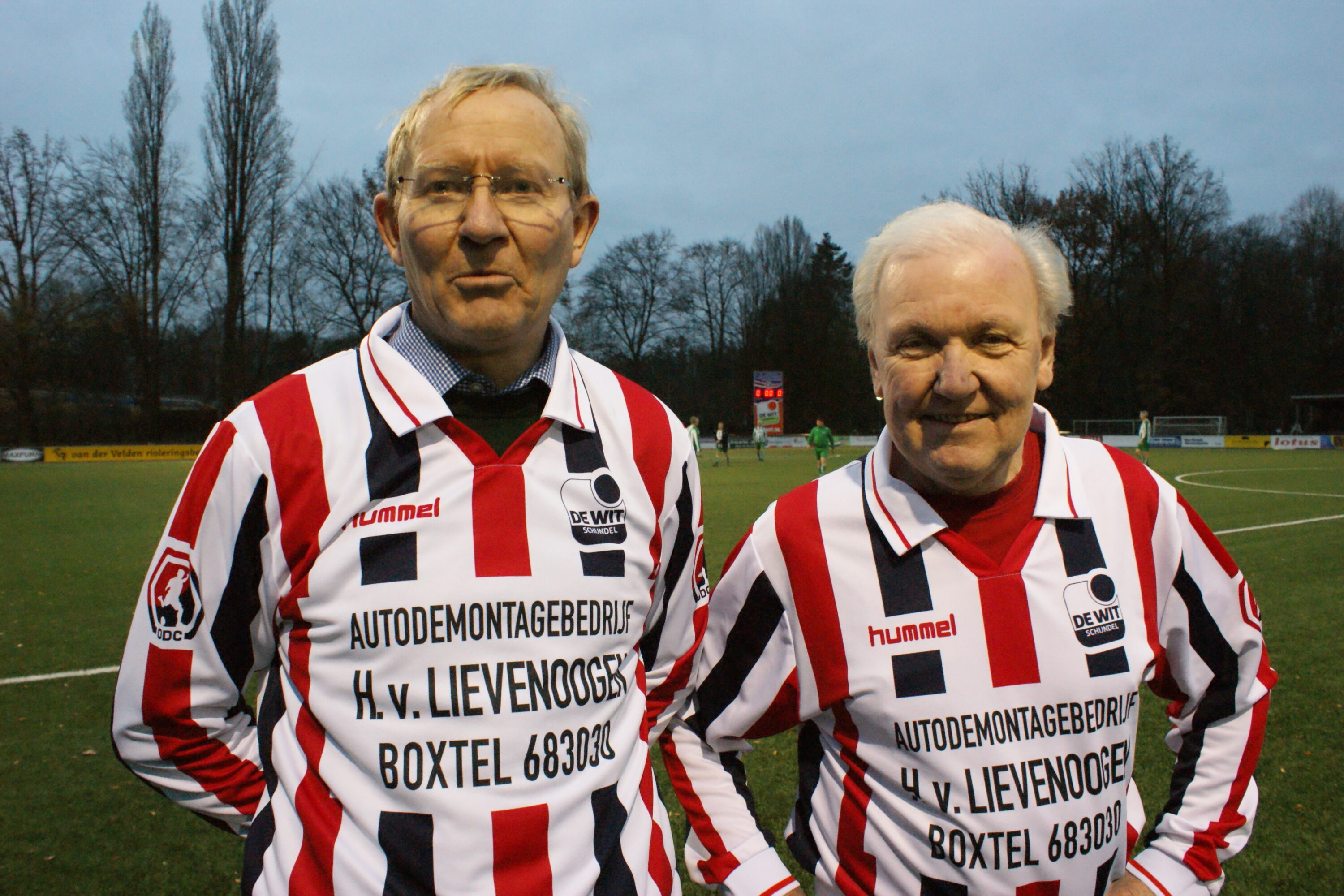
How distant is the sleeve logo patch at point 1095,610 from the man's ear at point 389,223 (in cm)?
159

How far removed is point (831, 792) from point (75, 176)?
48.2 meters

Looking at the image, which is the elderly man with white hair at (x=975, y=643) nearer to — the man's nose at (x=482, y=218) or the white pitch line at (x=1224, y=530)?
the man's nose at (x=482, y=218)

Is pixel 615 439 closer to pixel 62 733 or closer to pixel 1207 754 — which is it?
pixel 1207 754

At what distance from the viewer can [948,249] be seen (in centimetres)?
174

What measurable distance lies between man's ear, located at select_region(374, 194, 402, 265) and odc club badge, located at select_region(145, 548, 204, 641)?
2.44 ft

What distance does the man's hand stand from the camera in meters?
1.75

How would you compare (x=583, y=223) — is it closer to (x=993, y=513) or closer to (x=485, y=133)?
(x=485, y=133)

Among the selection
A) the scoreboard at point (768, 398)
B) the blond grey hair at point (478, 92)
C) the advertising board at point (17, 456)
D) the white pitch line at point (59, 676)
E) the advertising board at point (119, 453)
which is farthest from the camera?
the scoreboard at point (768, 398)

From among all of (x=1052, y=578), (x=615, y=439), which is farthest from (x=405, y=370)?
(x=1052, y=578)

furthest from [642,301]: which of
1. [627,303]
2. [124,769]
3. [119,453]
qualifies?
[124,769]

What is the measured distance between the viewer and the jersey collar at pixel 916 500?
1.79m

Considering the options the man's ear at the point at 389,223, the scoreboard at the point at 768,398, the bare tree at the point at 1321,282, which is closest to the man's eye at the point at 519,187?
the man's ear at the point at 389,223

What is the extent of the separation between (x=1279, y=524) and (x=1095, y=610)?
43.1ft

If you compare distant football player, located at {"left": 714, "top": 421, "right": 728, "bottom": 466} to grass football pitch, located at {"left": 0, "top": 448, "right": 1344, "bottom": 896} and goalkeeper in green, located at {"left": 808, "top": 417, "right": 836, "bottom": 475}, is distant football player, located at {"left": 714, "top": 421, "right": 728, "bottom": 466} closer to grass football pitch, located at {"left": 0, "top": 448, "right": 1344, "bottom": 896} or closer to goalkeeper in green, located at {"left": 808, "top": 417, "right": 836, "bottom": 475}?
goalkeeper in green, located at {"left": 808, "top": 417, "right": 836, "bottom": 475}
